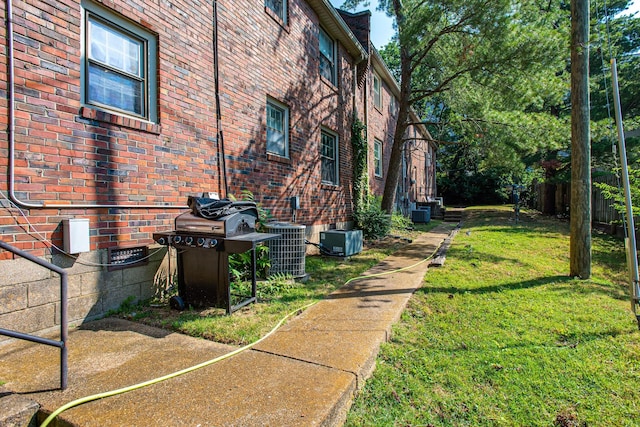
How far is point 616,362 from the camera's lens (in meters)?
3.02

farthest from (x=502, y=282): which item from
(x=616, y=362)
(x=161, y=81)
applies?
(x=161, y=81)

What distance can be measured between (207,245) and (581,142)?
19.8 feet

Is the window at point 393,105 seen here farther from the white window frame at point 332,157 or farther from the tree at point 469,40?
the white window frame at point 332,157

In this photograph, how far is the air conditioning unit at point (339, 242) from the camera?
293 inches

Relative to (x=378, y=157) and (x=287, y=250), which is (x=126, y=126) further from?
(x=378, y=157)

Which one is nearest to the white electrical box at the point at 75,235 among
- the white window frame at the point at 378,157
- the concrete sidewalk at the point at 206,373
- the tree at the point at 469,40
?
the concrete sidewalk at the point at 206,373

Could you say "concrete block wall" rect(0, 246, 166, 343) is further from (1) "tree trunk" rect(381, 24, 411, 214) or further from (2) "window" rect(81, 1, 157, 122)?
(1) "tree trunk" rect(381, 24, 411, 214)

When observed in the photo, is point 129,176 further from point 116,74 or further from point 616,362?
point 616,362

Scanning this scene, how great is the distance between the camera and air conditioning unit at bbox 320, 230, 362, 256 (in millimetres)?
7434

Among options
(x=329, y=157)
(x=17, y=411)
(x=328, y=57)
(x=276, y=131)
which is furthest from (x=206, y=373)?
(x=328, y=57)

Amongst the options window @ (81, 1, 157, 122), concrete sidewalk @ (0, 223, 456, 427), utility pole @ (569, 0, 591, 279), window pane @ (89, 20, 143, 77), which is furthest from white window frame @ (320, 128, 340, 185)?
concrete sidewalk @ (0, 223, 456, 427)

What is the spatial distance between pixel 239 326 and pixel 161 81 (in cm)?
326

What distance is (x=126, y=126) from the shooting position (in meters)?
3.94

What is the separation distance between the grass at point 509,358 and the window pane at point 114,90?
404 centimetres
